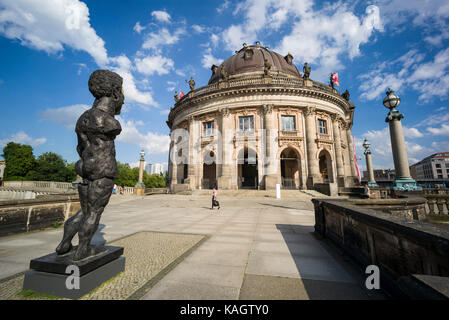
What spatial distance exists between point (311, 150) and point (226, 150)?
9696 mm

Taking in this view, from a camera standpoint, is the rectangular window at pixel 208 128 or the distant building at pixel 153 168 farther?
the distant building at pixel 153 168

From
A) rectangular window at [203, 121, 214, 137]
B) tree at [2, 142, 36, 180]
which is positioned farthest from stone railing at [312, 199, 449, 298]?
tree at [2, 142, 36, 180]

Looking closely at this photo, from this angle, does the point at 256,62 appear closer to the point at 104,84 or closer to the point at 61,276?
the point at 104,84

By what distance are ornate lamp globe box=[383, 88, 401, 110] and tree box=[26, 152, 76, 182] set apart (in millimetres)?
54658

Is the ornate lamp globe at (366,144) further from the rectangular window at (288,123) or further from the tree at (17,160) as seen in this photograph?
the tree at (17,160)

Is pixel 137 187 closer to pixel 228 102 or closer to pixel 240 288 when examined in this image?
pixel 228 102

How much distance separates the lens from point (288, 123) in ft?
72.6

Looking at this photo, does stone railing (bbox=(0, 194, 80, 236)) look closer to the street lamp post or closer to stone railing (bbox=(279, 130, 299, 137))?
the street lamp post

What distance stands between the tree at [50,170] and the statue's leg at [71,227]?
5062 centimetres

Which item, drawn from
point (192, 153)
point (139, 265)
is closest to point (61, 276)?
point (139, 265)

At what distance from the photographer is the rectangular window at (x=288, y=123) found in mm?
22033

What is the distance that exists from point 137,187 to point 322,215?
21.8 meters

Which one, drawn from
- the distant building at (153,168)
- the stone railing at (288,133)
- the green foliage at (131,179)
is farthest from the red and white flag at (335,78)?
the distant building at (153,168)

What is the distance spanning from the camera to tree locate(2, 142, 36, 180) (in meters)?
37.0
